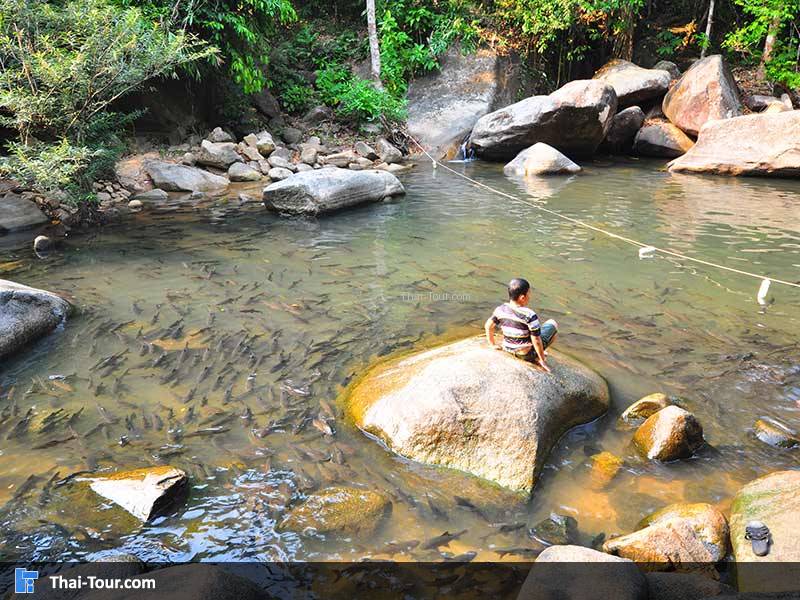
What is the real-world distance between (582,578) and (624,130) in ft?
63.5

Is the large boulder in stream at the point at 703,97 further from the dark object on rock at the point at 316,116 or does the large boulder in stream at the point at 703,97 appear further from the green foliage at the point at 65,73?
the green foliage at the point at 65,73

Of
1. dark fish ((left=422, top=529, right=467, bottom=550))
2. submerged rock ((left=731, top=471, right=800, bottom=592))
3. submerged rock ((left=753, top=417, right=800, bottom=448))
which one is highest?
submerged rock ((left=731, top=471, right=800, bottom=592))

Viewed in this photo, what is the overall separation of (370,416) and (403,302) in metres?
3.01

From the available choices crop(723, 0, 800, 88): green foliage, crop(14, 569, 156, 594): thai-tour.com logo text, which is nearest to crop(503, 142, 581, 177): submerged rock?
crop(723, 0, 800, 88): green foliage

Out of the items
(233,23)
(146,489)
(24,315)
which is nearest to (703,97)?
(233,23)

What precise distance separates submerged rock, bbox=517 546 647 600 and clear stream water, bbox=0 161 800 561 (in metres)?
0.38

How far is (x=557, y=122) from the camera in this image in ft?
58.1

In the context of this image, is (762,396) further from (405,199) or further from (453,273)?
(405,199)

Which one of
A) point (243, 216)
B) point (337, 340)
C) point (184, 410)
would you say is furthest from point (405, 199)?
point (184, 410)

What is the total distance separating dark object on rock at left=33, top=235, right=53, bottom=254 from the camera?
32.1 ft

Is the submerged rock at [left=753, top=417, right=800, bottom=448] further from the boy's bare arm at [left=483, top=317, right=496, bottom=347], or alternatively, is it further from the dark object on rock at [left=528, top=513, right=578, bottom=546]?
the boy's bare arm at [left=483, top=317, right=496, bottom=347]

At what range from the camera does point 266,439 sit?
4699mm

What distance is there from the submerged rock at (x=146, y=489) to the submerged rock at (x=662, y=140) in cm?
1945

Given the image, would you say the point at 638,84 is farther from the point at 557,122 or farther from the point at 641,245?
the point at 641,245
